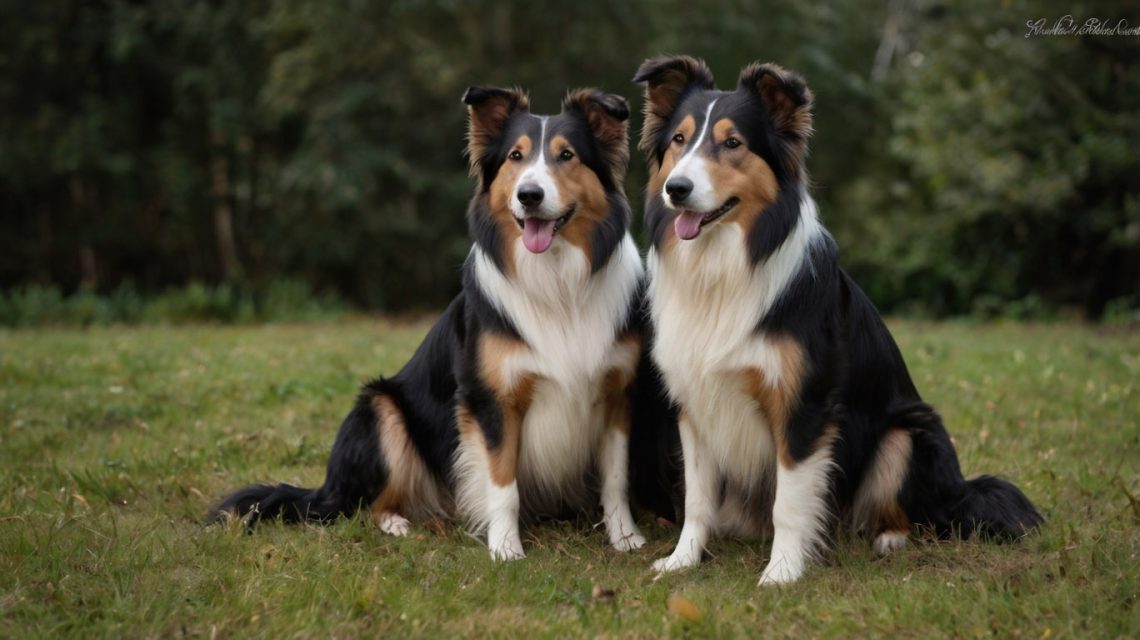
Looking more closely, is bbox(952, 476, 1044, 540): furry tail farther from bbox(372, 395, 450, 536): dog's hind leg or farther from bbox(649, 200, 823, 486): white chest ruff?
bbox(372, 395, 450, 536): dog's hind leg

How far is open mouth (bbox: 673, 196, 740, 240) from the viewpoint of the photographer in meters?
4.05

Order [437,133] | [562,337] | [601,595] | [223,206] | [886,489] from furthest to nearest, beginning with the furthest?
[223,206] → [437,133] → [562,337] → [886,489] → [601,595]

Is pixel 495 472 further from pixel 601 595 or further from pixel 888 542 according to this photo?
pixel 888 542

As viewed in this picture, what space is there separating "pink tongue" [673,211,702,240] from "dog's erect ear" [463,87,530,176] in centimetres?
129

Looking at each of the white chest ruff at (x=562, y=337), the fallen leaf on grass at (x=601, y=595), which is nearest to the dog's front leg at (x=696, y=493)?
the white chest ruff at (x=562, y=337)

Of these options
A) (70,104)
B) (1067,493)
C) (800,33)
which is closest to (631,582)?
(1067,493)

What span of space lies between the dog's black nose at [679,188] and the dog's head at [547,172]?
723mm

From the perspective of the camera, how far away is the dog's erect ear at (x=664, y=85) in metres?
4.34

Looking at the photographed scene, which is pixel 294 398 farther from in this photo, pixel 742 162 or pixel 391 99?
pixel 391 99

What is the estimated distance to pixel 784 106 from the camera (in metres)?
4.21

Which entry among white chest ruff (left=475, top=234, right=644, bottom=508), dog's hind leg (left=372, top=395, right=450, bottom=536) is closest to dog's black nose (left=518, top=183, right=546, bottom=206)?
white chest ruff (left=475, top=234, right=644, bottom=508)

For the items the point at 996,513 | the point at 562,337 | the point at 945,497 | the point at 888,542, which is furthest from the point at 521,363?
the point at 996,513

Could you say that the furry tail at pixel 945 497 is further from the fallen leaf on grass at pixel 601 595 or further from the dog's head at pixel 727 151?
the fallen leaf on grass at pixel 601 595

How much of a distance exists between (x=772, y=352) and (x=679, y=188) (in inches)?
31.4
